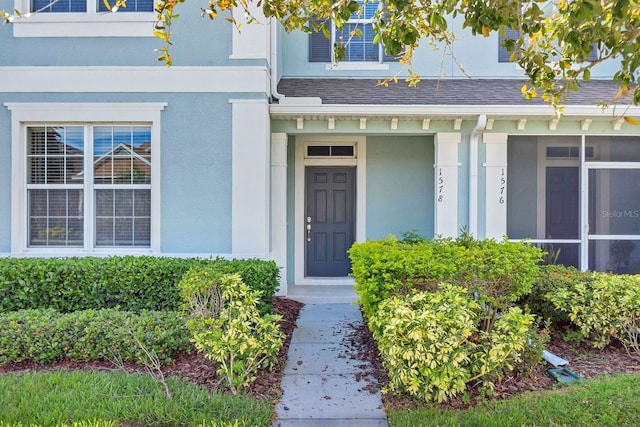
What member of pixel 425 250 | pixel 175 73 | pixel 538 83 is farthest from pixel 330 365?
pixel 175 73

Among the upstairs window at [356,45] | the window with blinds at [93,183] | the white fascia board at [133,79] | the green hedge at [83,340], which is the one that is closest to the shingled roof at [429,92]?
the upstairs window at [356,45]

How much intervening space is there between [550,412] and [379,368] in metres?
1.59

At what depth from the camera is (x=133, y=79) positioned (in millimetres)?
6086

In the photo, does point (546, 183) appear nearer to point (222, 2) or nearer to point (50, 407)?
point (222, 2)

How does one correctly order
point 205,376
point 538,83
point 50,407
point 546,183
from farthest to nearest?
1. point 546,183
2. point 538,83
3. point 205,376
4. point 50,407

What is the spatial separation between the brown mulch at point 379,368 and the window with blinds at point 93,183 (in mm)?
2371

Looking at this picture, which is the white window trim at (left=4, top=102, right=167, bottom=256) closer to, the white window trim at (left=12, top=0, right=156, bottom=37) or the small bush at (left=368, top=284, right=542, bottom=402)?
the white window trim at (left=12, top=0, right=156, bottom=37)

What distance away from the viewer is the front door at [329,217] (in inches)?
320

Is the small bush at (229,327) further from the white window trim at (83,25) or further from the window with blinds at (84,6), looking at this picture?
the window with blinds at (84,6)

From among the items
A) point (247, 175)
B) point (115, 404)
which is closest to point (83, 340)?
point (115, 404)

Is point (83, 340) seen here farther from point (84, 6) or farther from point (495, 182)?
point (495, 182)

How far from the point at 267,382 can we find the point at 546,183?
19.7ft

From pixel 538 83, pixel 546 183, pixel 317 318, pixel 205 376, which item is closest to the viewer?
pixel 205 376

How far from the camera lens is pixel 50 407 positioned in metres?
3.26
